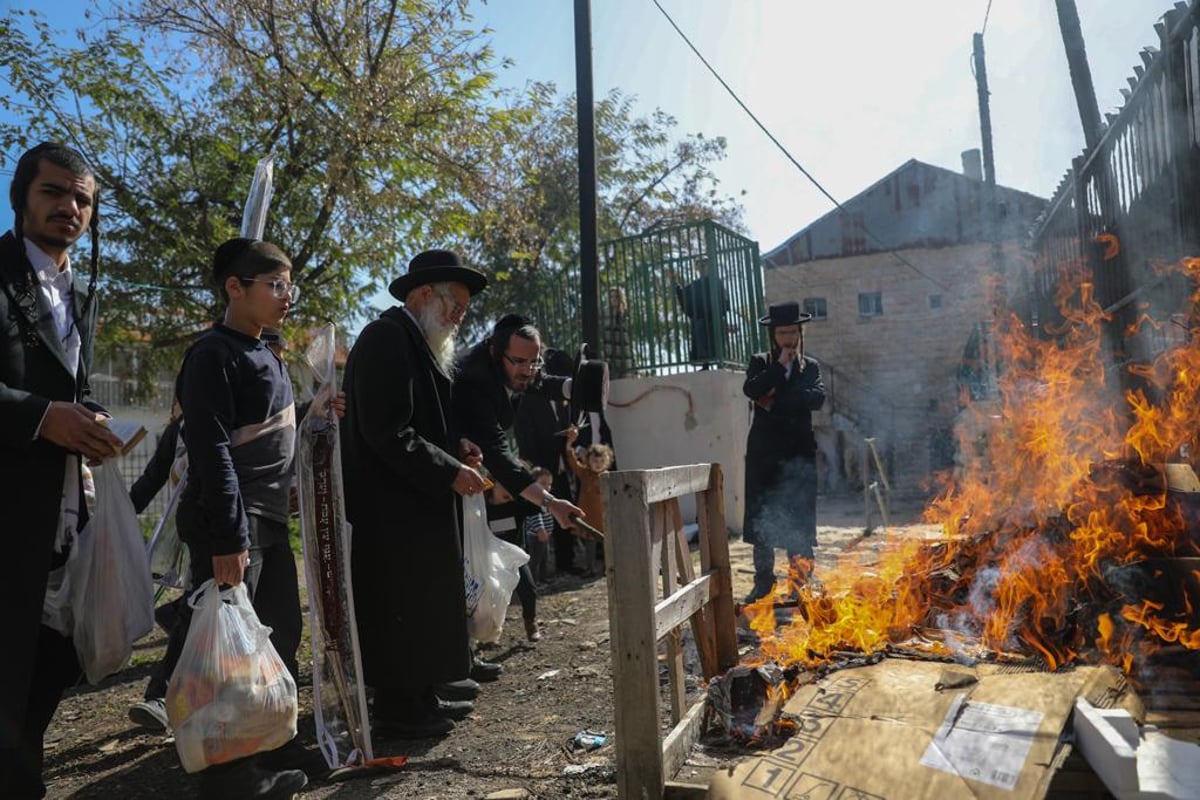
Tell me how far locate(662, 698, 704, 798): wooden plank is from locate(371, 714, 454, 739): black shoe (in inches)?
60.7

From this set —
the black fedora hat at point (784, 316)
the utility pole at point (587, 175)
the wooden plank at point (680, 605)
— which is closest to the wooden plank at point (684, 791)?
the wooden plank at point (680, 605)

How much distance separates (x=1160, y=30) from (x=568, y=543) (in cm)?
620

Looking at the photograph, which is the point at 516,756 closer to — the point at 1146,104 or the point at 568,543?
the point at 568,543

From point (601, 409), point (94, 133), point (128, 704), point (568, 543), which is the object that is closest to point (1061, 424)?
point (601, 409)

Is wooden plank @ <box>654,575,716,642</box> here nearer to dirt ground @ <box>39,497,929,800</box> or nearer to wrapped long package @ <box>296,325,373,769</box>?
dirt ground @ <box>39,497,929,800</box>

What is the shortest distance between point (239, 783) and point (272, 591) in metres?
0.72

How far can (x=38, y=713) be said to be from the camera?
2.65m

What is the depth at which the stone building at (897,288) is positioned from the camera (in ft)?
88.1

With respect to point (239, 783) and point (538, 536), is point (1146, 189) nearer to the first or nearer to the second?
point (538, 536)

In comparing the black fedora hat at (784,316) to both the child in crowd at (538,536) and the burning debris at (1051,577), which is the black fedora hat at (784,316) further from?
the child in crowd at (538,536)

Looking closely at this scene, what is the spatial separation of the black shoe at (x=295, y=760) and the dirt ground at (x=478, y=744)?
136mm

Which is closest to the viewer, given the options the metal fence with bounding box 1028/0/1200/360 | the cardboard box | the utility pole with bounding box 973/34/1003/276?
the cardboard box

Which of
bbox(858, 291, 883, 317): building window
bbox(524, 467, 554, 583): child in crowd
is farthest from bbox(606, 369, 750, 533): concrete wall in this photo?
bbox(858, 291, 883, 317): building window

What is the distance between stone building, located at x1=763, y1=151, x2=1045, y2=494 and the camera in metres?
26.8
